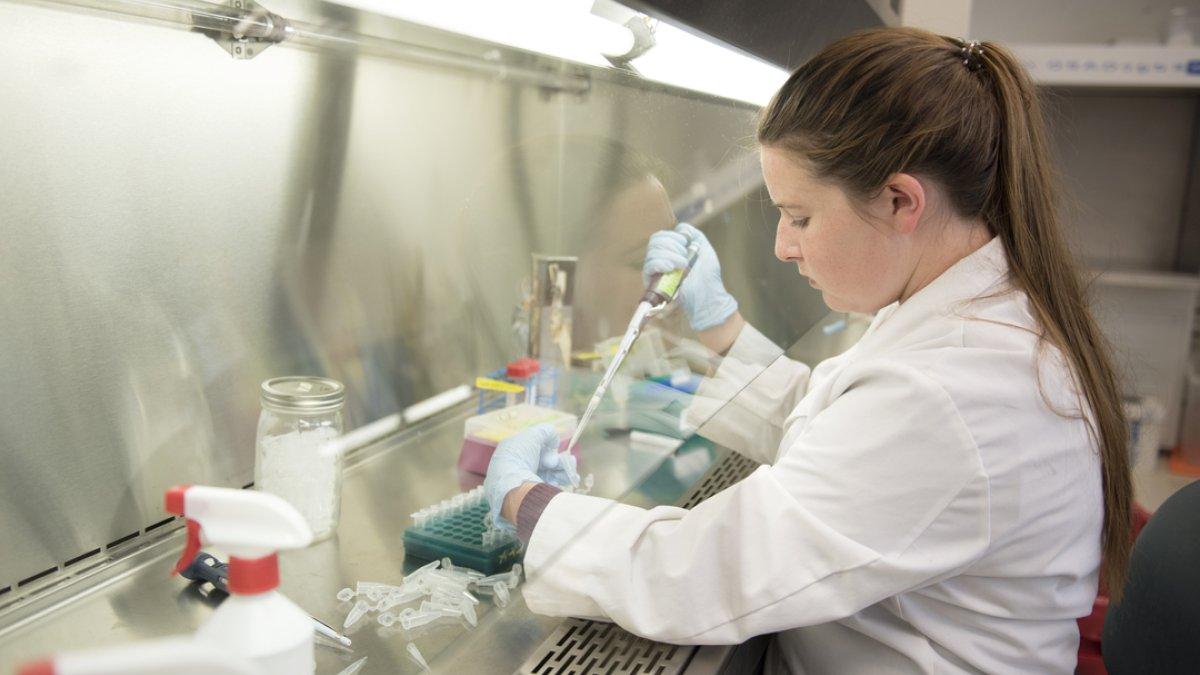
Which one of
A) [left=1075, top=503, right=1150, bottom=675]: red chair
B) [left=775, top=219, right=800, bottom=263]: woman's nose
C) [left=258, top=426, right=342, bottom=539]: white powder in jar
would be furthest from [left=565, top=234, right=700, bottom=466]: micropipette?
[left=1075, top=503, right=1150, bottom=675]: red chair

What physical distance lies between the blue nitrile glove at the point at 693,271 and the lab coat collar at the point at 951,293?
0.73 ft

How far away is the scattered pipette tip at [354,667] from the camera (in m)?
0.79

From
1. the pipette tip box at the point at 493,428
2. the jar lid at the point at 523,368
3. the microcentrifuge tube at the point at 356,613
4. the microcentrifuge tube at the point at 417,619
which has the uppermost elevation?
the jar lid at the point at 523,368

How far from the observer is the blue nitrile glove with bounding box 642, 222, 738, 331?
3.73 feet

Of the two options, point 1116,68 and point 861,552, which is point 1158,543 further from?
point 1116,68

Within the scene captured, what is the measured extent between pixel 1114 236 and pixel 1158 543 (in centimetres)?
289

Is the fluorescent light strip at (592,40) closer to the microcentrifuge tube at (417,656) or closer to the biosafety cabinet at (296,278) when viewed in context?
the biosafety cabinet at (296,278)

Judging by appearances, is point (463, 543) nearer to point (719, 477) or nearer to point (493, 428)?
point (493, 428)

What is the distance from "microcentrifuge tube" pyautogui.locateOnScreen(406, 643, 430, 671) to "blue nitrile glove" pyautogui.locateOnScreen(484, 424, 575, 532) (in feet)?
0.60

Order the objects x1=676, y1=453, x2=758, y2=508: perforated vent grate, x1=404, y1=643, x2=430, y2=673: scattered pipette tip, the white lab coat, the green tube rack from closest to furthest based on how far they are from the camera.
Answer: x1=404, y1=643, x2=430, y2=673: scattered pipette tip, the white lab coat, the green tube rack, x1=676, y1=453, x2=758, y2=508: perforated vent grate

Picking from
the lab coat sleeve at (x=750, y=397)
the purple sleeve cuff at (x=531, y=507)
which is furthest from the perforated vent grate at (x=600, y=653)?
Result: the lab coat sleeve at (x=750, y=397)

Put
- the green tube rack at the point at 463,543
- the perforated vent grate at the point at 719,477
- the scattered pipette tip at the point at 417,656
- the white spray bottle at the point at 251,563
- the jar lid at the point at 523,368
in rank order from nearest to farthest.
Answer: the white spray bottle at the point at 251,563, the scattered pipette tip at the point at 417,656, the green tube rack at the point at 463,543, the perforated vent grate at the point at 719,477, the jar lid at the point at 523,368

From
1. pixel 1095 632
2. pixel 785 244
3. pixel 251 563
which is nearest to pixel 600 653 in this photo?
pixel 251 563

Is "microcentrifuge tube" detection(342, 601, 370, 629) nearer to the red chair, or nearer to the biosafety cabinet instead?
the biosafety cabinet
